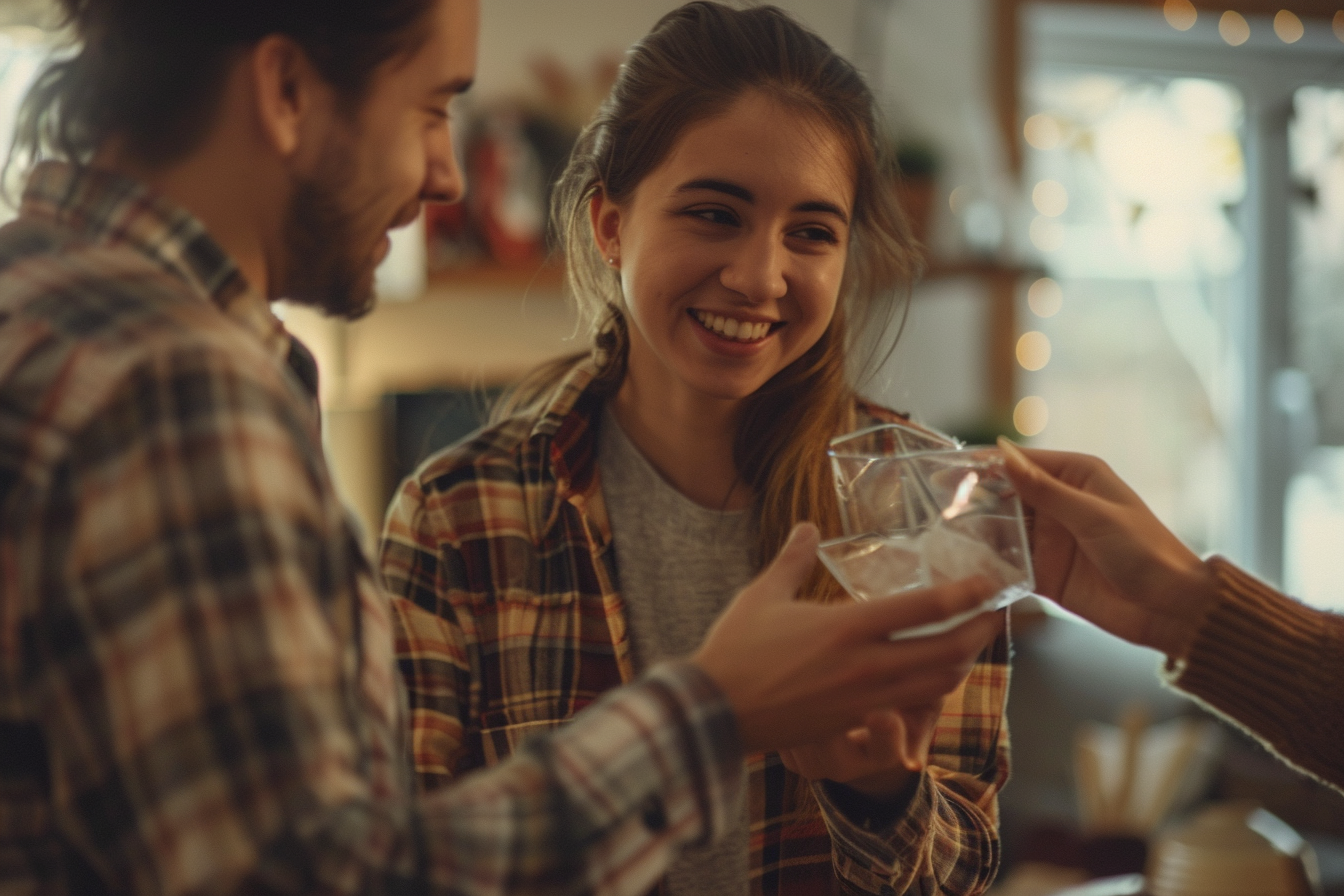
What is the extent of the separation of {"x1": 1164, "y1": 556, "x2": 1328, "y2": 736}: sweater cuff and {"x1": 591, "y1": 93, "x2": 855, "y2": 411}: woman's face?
18.4 inches

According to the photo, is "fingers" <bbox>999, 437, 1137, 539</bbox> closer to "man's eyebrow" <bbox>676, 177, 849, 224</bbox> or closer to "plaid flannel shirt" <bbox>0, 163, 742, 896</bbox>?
"man's eyebrow" <bbox>676, 177, 849, 224</bbox>

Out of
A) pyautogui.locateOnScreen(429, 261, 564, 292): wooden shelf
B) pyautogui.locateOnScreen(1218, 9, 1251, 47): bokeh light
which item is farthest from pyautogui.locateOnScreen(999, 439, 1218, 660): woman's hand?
pyautogui.locateOnScreen(1218, 9, 1251, 47): bokeh light

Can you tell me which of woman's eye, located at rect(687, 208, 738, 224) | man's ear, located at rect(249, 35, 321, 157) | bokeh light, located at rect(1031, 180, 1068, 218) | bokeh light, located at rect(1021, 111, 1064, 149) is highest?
bokeh light, located at rect(1021, 111, 1064, 149)

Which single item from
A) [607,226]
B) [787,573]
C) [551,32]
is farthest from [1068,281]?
[787,573]

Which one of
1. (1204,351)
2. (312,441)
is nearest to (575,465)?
(312,441)

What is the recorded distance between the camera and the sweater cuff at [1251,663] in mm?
1102

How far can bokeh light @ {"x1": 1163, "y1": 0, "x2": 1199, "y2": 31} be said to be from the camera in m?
3.67

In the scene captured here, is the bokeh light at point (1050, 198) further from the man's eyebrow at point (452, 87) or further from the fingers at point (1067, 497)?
the man's eyebrow at point (452, 87)

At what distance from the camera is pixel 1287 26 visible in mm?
3832

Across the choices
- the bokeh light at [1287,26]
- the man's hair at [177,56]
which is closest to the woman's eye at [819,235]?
the man's hair at [177,56]

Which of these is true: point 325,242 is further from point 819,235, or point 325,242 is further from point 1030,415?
point 1030,415

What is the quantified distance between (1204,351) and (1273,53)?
976 millimetres

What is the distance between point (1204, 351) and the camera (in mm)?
4016

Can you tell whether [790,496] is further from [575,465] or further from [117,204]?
[117,204]
